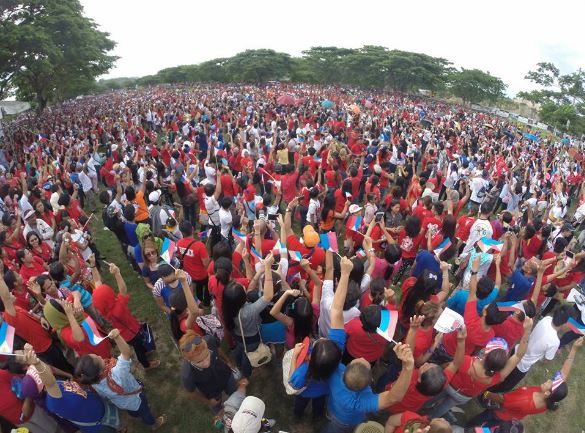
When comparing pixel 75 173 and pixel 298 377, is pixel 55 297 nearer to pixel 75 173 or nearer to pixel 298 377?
pixel 298 377

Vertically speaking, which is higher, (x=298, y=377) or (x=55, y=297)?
(x=55, y=297)

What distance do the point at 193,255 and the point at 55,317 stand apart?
167cm

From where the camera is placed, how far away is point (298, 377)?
2.66 metres

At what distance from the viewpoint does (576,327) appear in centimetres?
396

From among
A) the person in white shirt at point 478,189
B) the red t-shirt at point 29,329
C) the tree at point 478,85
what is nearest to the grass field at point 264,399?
the red t-shirt at point 29,329

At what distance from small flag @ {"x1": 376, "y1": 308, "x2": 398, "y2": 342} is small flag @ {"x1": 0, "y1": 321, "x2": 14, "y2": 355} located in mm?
3278

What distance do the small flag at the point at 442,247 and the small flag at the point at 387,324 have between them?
2.26 meters

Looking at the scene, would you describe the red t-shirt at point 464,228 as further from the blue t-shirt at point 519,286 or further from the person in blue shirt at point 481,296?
the person in blue shirt at point 481,296

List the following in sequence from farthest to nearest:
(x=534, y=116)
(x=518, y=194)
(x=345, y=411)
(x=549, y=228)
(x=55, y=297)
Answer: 1. (x=534, y=116)
2. (x=518, y=194)
3. (x=549, y=228)
4. (x=55, y=297)
5. (x=345, y=411)

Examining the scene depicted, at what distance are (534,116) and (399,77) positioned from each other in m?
18.7

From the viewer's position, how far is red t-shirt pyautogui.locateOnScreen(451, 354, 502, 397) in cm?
291

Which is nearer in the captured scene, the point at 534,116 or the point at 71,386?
the point at 71,386

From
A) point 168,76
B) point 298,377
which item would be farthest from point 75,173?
point 168,76

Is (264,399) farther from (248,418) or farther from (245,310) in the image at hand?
(248,418)
